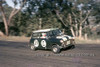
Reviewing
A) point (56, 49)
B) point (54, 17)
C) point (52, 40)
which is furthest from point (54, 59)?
point (54, 17)

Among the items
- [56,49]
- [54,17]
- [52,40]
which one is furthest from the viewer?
[54,17]

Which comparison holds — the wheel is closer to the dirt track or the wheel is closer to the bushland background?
the dirt track

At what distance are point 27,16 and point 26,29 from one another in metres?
3.65

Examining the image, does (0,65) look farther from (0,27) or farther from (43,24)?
(0,27)

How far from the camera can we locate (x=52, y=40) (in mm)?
11289

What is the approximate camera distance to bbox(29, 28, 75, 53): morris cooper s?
10.9 m

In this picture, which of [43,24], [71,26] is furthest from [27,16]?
[71,26]

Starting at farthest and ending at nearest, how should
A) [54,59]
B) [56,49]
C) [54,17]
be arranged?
[54,17] → [56,49] → [54,59]

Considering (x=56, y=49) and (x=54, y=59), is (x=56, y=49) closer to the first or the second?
(x=56, y=49)

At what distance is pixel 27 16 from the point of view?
36875 mm

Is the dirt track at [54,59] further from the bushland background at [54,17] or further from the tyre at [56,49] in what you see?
the bushland background at [54,17]

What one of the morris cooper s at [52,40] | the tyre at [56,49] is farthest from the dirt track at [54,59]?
the morris cooper s at [52,40]

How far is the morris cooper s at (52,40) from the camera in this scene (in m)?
10.9

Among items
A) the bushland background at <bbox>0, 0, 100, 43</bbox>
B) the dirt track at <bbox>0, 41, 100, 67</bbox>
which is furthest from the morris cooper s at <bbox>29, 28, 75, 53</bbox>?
the bushland background at <bbox>0, 0, 100, 43</bbox>
